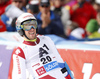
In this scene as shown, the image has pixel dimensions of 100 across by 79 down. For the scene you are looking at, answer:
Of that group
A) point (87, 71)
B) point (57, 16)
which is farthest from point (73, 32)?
point (87, 71)

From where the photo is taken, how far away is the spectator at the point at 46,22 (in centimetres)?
625

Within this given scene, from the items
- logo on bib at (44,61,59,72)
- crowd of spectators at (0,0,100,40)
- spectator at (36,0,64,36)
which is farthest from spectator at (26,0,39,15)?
logo on bib at (44,61,59,72)

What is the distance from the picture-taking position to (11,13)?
6.20 m

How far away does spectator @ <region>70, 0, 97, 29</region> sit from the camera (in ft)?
27.6

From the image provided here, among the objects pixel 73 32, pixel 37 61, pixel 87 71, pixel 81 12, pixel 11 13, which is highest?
pixel 11 13

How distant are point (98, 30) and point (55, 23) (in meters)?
1.16

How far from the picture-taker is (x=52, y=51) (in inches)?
158

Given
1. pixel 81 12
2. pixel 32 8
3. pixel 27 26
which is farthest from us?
pixel 81 12

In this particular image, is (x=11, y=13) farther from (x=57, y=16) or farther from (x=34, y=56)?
(x=34, y=56)

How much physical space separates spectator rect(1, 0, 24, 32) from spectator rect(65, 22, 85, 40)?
4.98ft

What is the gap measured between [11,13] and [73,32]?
187 centimetres

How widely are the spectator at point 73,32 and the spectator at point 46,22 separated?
1.92 feet

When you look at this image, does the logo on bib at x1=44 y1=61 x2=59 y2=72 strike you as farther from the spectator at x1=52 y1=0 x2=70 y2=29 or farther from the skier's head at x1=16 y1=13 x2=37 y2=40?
the spectator at x1=52 y1=0 x2=70 y2=29

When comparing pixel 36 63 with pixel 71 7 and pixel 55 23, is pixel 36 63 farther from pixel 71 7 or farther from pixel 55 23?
pixel 71 7
